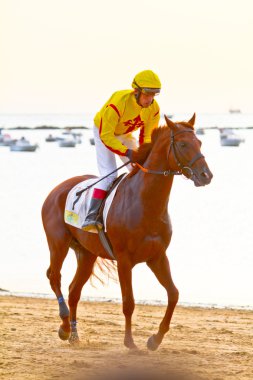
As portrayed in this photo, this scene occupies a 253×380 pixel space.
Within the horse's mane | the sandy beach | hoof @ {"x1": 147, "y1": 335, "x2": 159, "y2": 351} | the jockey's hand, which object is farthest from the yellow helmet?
the sandy beach

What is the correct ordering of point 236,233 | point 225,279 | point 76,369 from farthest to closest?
point 236,233 → point 225,279 → point 76,369

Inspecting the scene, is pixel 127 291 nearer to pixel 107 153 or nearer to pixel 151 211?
pixel 151 211

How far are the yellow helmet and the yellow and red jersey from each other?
20 centimetres

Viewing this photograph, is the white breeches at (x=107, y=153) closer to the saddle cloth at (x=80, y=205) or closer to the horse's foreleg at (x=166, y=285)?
the saddle cloth at (x=80, y=205)

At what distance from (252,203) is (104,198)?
104ft

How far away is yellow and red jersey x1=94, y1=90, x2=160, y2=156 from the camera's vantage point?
1034cm

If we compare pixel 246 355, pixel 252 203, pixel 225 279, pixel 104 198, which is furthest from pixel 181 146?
pixel 252 203

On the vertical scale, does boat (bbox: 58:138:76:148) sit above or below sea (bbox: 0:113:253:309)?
below

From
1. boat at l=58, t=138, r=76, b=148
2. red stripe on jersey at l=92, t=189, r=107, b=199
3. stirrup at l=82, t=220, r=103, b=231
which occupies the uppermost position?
red stripe on jersey at l=92, t=189, r=107, b=199

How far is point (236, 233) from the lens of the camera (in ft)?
100

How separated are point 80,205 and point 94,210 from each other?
37 centimetres

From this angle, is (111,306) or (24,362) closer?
(24,362)

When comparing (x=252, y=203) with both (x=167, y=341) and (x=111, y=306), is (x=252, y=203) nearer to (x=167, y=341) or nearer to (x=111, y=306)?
(x=111, y=306)

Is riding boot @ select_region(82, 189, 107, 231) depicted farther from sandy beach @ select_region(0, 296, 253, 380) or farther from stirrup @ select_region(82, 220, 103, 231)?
sandy beach @ select_region(0, 296, 253, 380)
